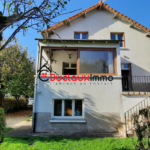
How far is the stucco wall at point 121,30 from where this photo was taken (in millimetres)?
10781

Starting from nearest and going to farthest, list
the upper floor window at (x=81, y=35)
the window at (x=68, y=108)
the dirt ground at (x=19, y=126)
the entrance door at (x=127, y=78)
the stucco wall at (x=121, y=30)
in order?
the dirt ground at (x=19, y=126) < the window at (x=68, y=108) < the entrance door at (x=127, y=78) < the stucco wall at (x=121, y=30) < the upper floor window at (x=81, y=35)

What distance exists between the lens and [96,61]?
811 centimetres

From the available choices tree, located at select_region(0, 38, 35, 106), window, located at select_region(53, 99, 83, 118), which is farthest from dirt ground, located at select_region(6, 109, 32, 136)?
tree, located at select_region(0, 38, 35, 106)

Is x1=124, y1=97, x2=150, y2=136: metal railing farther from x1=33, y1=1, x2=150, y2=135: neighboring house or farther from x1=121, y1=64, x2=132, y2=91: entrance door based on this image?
x1=121, y1=64, x2=132, y2=91: entrance door

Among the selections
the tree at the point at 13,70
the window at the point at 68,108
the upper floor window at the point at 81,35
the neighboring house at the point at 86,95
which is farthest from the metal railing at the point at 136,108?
the tree at the point at 13,70

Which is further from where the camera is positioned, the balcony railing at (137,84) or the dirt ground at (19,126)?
the balcony railing at (137,84)

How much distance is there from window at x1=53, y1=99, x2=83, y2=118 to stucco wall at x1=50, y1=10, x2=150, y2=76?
19.2ft

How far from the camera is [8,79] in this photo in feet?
51.5

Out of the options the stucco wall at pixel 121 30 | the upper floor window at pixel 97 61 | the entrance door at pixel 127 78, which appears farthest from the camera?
the stucco wall at pixel 121 30

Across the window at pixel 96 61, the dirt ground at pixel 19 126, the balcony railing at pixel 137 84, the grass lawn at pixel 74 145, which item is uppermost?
the window at pixel 96 61

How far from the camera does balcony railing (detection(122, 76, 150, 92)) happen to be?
10093mm

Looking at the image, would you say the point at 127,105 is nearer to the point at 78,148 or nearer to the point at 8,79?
the point at 78,148

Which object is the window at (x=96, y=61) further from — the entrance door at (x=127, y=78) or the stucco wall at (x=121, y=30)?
the stucco wall at (x=121, y=30)

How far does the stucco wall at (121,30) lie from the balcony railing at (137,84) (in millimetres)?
385
